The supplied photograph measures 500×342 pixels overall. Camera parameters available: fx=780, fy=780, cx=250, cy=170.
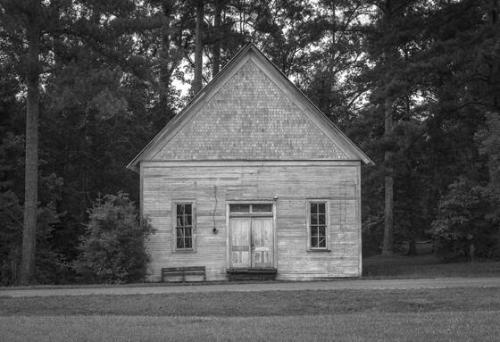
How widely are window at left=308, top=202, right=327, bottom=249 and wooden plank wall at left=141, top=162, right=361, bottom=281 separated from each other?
256 millimetres

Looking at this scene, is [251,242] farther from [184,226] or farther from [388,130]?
[388,130]

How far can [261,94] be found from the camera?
27250mm

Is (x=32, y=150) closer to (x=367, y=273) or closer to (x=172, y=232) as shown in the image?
(x=172, y=232)

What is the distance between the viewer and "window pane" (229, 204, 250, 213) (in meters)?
26.8

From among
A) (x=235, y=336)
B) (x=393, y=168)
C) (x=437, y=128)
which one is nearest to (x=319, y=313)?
(x=235, y=336)

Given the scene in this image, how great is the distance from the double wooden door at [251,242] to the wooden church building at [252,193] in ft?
0.11

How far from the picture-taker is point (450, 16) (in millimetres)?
31438

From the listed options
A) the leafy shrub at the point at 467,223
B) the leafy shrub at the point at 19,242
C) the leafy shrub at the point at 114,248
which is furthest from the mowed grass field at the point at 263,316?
the leafy shrub at the point at 467,223

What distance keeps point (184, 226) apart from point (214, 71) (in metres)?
18.1

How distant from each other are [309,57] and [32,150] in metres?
22.1

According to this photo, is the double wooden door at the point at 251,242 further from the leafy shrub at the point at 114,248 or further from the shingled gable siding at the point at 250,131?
the leafy shrub at the point at 114,248

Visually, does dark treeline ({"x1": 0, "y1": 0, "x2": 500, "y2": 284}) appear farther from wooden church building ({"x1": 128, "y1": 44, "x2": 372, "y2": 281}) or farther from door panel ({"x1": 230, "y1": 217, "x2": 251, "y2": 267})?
door panel ({"x1": 230, "y1": 217, "x2": 251, "y2": 267})

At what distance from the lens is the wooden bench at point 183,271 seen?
26.3 metres

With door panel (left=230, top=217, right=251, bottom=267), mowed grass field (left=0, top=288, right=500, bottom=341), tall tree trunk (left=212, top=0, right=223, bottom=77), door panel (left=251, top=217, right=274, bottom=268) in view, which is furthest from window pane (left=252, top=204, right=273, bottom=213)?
tall tree trunk (left=212, top=0, right=223, bottom=77)
